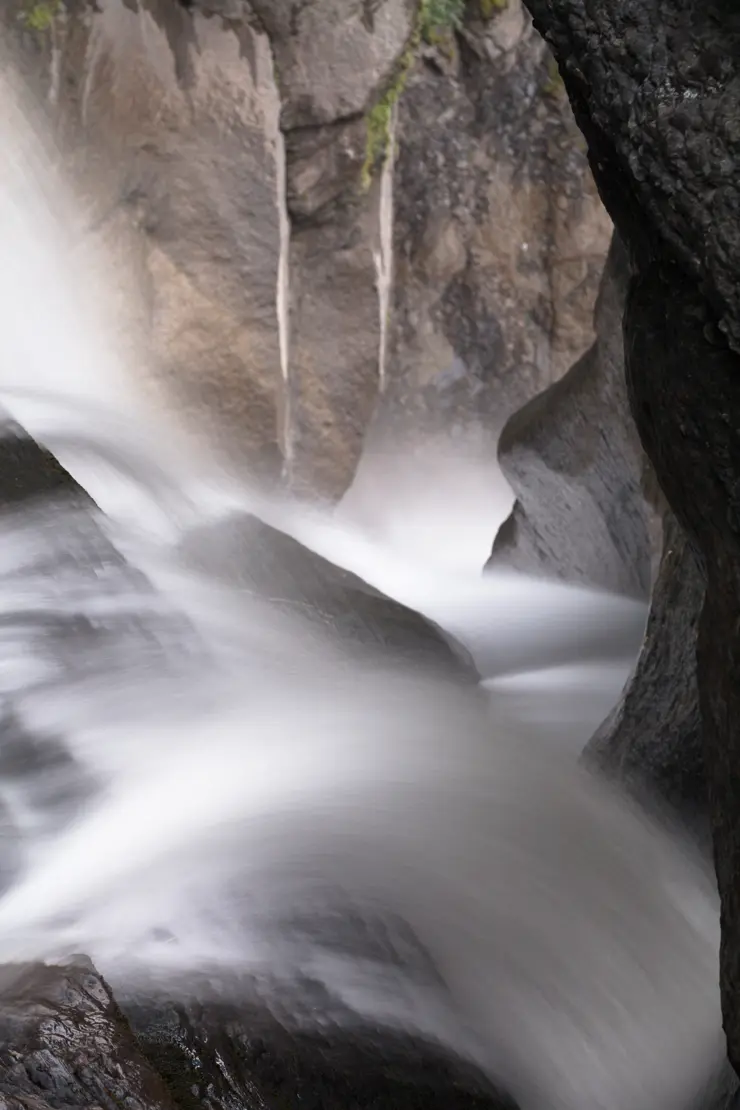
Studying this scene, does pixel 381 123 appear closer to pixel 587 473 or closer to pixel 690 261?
pixel 587 473

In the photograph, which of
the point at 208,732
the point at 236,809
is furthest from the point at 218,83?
the point at 236,809

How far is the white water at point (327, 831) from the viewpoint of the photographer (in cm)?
157

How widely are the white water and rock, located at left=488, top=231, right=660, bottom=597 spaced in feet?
1.63

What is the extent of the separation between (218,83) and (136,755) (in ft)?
10.9

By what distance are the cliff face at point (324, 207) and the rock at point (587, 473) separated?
1.28 m

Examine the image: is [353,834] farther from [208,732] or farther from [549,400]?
[549,400]

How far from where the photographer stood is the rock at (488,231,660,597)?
361cm

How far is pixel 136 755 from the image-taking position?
90.0 inches

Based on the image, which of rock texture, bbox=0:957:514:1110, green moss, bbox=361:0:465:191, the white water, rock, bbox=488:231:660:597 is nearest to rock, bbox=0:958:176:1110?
rock texture, bbox=0:957:514:1110

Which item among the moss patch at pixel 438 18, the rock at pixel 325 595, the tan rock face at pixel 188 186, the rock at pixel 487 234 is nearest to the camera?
the rock at pixel 325 595

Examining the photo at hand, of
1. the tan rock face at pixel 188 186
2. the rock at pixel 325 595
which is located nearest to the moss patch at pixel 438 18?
the tan rock face at pixel 188 186

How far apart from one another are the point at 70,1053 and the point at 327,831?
2.52ft

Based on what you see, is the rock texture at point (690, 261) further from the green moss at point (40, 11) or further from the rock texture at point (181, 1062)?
the green moss at point (40, 11)

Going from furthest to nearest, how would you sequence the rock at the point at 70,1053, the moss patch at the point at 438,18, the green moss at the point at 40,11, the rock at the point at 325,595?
1. the moss patch at the point at 438,18
2. the green moss at the point at 40,11
3. the rock at the point at 325,595
4. the rock at the point at 70,1053
